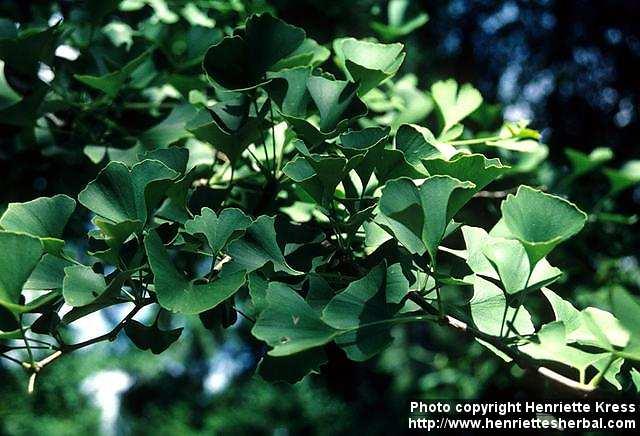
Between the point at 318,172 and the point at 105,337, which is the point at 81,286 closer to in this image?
the point at 105,337

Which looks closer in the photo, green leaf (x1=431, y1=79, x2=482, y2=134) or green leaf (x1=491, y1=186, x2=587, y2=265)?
green leaf (x1=491, y1=186, x2=587, y2=265)

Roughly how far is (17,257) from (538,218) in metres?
0.30

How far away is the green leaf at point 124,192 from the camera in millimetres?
420

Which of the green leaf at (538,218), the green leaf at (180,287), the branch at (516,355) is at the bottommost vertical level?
the branch at (516,355)

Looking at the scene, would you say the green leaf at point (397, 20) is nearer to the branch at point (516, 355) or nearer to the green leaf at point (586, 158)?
the green leaf at point (586, 158)

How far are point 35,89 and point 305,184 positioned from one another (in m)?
0.36

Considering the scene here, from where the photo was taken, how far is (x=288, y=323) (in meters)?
0.37

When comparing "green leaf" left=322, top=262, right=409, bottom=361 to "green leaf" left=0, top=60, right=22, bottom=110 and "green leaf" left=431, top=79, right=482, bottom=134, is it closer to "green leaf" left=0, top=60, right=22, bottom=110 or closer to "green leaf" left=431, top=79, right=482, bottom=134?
"green leaf" left=431, top=79, right=482, bottom=134

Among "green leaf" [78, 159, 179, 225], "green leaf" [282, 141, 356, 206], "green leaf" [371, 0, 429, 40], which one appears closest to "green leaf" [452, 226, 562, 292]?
"green leaf" [282, 141, 356, 206]

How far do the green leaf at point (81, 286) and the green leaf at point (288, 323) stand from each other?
10cm

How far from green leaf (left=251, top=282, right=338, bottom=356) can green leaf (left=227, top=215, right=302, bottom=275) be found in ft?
0.11

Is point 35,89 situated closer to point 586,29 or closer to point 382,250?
point 382,250

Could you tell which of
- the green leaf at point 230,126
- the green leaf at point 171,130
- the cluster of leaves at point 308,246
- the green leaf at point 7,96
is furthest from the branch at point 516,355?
the green leaf at point 7,96

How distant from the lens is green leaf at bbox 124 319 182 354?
1.51 feet
